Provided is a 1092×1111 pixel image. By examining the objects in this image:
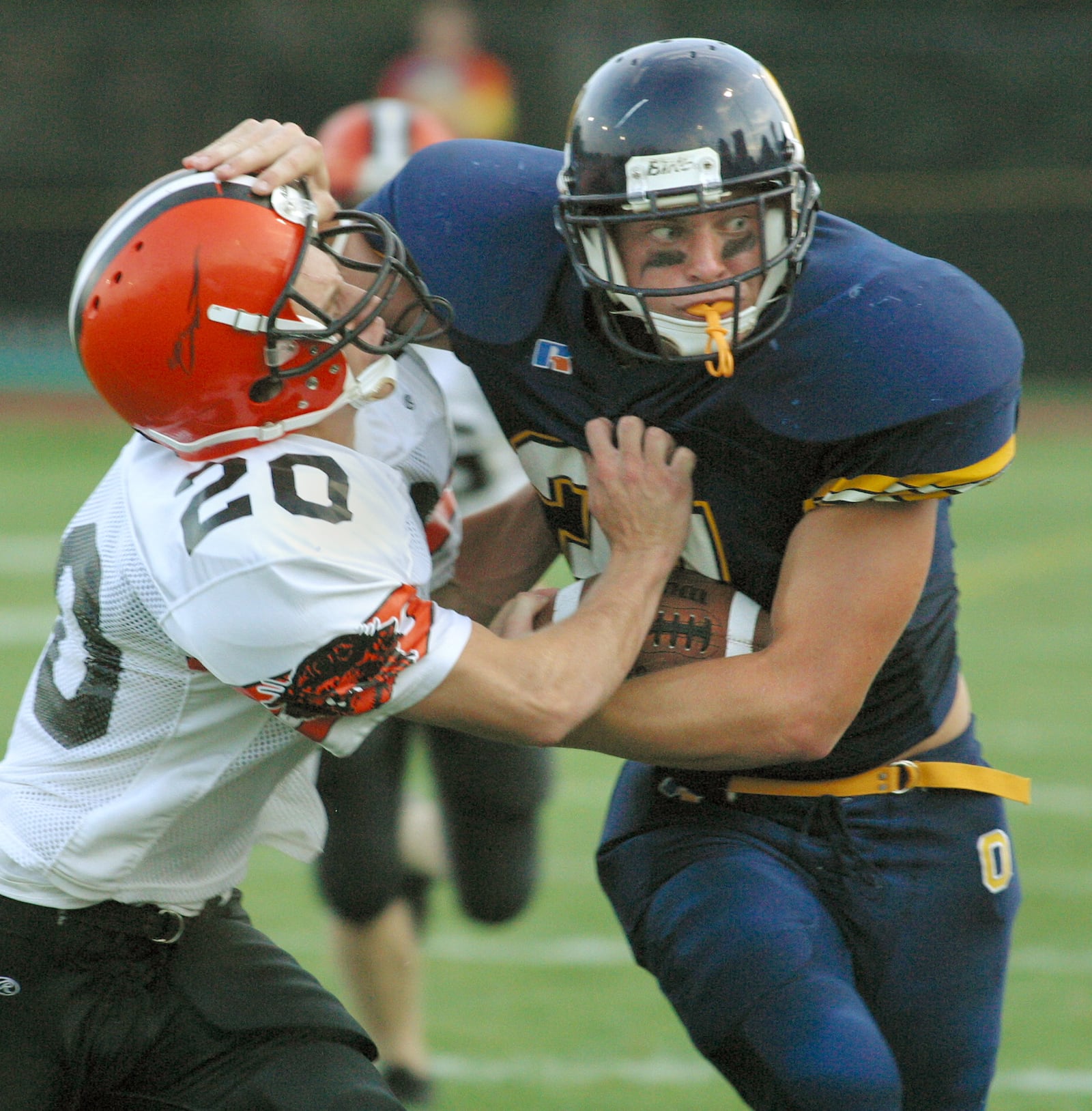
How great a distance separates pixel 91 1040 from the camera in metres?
2.24

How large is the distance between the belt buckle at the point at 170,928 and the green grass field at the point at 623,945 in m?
1.40

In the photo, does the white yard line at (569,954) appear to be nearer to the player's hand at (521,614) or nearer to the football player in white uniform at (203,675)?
the player's hand at (521,614)

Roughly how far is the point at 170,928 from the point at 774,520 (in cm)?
102

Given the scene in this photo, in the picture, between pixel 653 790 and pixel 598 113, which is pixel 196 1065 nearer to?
pixel 653 790

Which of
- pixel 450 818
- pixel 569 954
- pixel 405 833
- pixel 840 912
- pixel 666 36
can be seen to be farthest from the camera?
pixel 666 36

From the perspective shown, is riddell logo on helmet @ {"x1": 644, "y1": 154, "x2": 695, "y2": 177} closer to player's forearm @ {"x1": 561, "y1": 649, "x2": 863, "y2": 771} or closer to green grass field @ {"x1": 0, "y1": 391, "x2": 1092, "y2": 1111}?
player's forearm @ {"x1": 561, "y1": 649, "x2": 863, "y2": 771}

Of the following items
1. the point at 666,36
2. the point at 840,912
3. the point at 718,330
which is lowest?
the point at 666,36

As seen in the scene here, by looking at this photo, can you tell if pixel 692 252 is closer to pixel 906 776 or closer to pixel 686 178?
pixel 686 178

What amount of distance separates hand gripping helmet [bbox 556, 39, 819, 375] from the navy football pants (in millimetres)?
728

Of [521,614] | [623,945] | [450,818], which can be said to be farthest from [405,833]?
[521,614]

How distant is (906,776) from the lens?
261 cm

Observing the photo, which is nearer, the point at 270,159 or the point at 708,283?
the point at 708,283

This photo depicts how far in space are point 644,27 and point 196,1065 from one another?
553 inches

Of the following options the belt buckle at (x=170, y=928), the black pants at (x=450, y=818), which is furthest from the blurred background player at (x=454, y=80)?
the belt buckle at (x=170, y=928)
